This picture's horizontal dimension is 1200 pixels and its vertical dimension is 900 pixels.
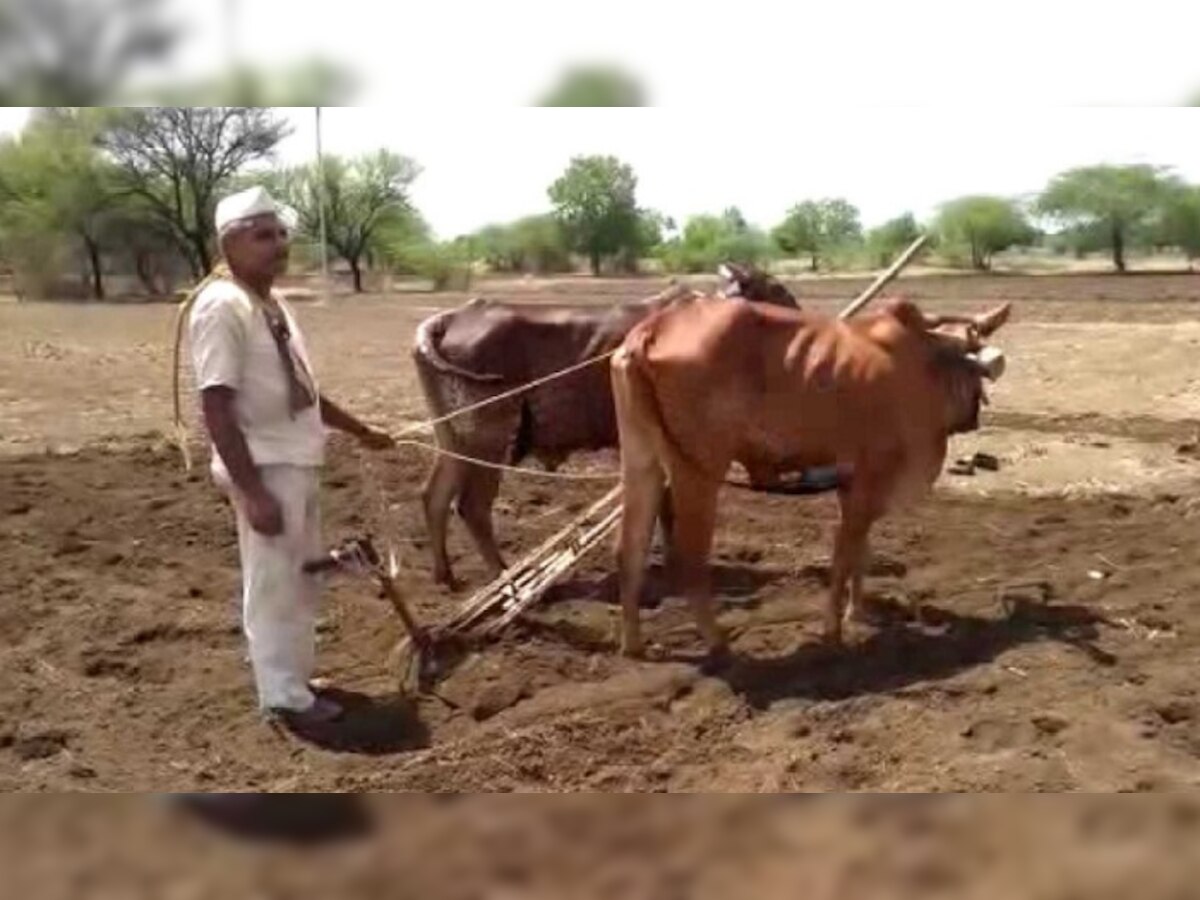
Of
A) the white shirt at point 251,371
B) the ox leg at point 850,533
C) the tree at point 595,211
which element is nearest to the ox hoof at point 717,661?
the ox leg at point 850,533

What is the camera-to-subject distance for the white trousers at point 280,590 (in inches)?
223

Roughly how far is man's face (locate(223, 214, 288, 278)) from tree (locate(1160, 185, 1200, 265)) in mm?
31371

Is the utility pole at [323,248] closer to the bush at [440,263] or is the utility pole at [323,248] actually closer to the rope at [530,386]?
the bush at [440,263]

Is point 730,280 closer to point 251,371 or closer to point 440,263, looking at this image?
point 251,371

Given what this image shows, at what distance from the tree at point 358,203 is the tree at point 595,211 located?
3791 millimetres

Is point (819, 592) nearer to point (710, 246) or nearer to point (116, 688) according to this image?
point (116, 688)

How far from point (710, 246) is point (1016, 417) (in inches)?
826

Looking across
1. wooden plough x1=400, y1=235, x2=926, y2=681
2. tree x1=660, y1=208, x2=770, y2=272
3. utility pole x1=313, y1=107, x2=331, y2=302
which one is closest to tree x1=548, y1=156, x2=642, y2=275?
tree x1=660, y1=208, x2=770, y2=272

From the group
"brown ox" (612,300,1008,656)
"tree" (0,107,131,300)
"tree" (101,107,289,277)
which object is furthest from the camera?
"tree" (0,107,131,300)

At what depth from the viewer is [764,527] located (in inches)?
362

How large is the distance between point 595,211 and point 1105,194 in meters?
11.7

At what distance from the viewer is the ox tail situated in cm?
813

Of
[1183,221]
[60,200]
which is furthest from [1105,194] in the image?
[60,200]

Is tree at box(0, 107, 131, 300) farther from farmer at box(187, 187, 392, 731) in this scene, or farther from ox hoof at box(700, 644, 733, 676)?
ox hoof at box(700, 644, 733, 676)
